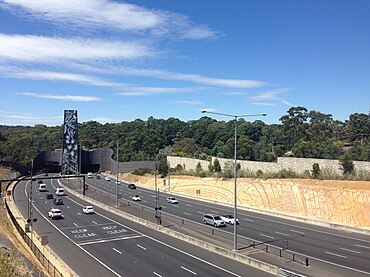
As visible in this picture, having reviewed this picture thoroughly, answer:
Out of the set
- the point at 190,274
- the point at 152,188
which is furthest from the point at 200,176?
the point at 190,274

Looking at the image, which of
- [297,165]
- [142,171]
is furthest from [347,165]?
[142,171]

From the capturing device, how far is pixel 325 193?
151ft

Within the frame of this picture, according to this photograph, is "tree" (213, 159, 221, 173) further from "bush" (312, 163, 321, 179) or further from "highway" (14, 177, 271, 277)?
"highway" (14, 177, 271, 277)

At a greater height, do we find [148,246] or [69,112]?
[69,112]

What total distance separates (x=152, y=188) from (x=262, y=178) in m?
34.5

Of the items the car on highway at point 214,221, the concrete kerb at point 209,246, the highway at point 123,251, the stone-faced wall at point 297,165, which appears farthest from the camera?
the stone-faced wall at point 297,165

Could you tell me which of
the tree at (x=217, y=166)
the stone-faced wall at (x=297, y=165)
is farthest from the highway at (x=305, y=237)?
the tree at (x=217, y=166)

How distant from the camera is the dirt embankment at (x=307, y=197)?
41844mm

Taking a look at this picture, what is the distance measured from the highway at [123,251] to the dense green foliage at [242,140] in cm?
3806

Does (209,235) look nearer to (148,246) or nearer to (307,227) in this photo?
(148,246)

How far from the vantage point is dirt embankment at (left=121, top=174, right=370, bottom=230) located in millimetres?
41844

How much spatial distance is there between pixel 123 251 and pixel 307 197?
1064 inches

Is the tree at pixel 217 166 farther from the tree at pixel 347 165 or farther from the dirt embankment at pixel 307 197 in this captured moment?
the tree at pixel 347 165

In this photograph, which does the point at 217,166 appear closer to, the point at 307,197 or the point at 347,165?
the point at 347,165
